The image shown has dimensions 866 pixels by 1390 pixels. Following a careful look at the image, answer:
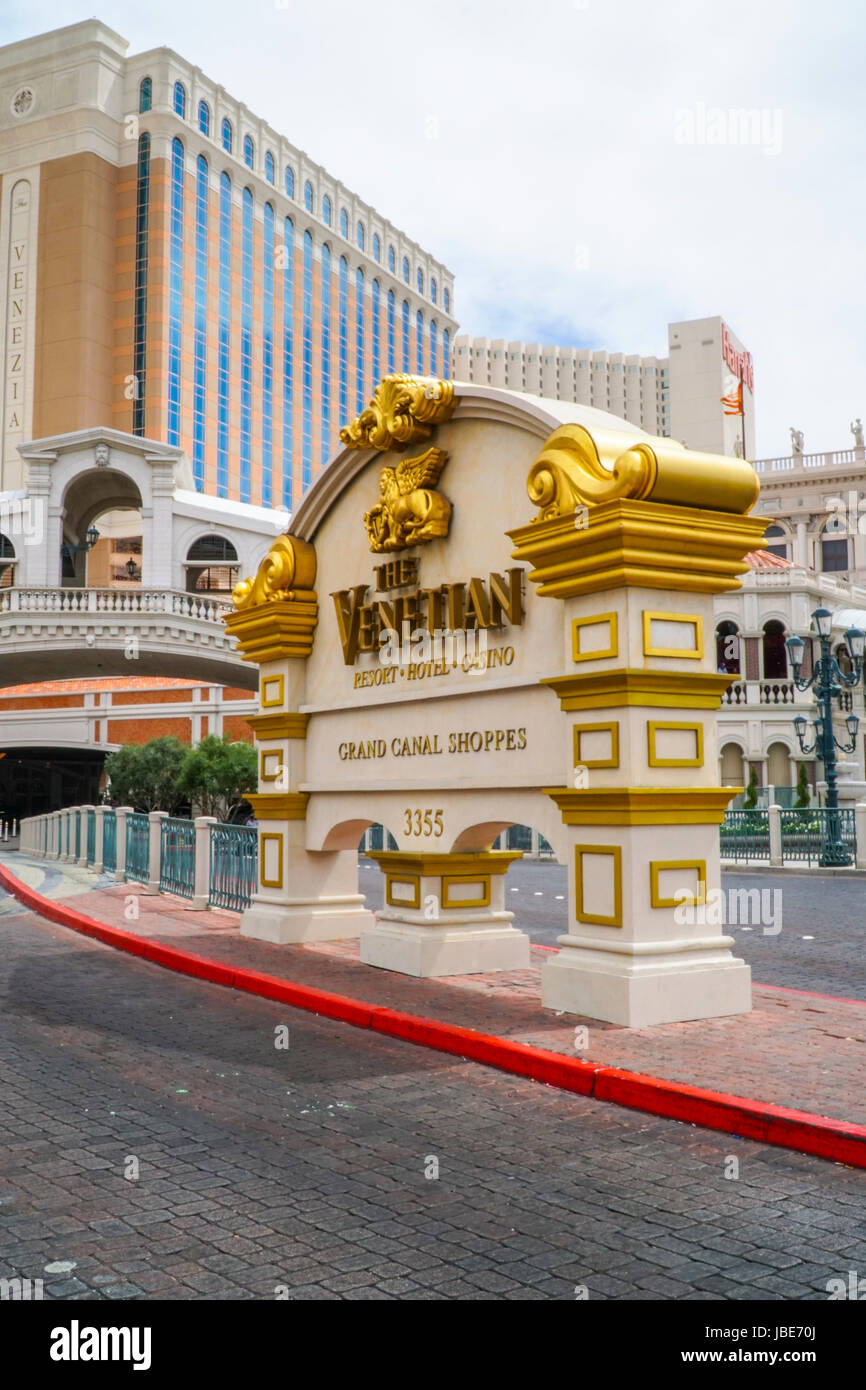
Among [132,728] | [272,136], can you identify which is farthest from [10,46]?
[132,728]

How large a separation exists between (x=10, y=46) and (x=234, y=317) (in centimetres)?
2664

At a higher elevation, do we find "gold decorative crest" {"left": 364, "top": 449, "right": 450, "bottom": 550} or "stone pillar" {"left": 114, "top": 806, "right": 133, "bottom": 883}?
"gold decorative crest" {"left": 364, "top": 449, "right": 450, "bottom": 550}

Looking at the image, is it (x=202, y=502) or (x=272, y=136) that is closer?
(x=202, y=502)

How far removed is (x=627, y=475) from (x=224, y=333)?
9459 centimetres

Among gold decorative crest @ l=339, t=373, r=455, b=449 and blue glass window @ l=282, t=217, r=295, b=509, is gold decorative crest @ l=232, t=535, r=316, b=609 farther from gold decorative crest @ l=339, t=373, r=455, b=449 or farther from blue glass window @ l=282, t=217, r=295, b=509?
blue glass window @ l=282, t=217, r=295, b=509

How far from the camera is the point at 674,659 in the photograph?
26.9ft

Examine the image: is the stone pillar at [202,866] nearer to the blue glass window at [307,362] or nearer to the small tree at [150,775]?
the small tree at [150,775]

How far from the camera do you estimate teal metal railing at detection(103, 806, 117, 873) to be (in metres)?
21.8

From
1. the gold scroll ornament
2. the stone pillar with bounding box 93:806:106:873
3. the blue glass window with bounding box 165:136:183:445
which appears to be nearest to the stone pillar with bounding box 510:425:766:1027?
the gold scroll ornament

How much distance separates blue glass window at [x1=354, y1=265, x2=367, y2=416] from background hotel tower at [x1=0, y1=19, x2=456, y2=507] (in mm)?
8028

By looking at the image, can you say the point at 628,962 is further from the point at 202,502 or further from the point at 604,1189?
the point at 202,502

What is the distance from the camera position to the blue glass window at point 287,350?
10425 centimetres

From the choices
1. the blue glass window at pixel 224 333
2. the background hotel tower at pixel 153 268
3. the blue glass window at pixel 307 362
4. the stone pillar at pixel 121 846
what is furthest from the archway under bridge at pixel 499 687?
the blue glass window at pixel 307 362

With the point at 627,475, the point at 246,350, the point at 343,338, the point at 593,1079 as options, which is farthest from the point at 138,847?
the point at 343,338
